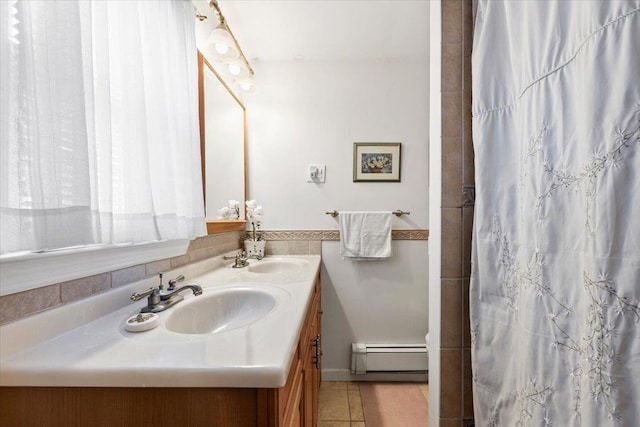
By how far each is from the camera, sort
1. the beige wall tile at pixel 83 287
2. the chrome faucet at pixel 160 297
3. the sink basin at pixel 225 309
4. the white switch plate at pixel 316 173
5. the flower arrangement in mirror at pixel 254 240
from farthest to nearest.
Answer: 1. the white switch plate at pixel 316 173
2. the flower arrangement in mirror at pixel 254 240
3. the sink basin at pixel 225 309
4. the chrome faucet at pixel 160 297
5. the beige wall tile at pixel 83 287

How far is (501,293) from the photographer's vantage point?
0.67 m

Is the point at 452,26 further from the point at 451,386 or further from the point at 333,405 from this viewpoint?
the point at 333,405

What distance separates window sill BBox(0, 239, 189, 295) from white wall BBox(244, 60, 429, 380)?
1.10m

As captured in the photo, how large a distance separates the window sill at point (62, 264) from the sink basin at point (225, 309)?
0.22m

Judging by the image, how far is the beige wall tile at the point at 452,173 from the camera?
793 mm

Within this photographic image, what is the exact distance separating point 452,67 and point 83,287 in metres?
1.25

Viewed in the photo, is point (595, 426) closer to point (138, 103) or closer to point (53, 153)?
point (53, 153)

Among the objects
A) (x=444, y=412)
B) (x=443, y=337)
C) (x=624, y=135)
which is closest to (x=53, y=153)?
(x=624, y=135)

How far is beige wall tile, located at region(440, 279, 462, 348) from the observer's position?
0.80 metres

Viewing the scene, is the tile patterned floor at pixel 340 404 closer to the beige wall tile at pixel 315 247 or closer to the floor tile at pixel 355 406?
the floor tile at pixel 355 406

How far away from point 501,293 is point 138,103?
1120mm

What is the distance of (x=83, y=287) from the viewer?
61 centimetres

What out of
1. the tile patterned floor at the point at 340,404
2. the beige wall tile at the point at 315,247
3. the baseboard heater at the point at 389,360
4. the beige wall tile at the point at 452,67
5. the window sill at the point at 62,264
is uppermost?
the beige wall tile at the point at 452,67

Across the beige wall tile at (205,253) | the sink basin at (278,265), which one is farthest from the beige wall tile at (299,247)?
the beige wall tile at (205,253)
